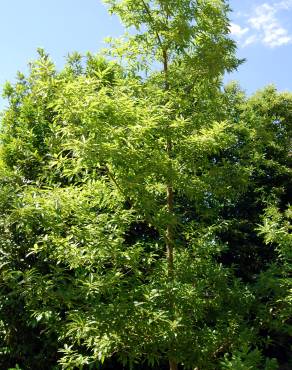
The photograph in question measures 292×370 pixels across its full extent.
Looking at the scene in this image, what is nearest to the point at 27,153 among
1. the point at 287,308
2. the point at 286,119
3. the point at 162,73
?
the point at 162,73

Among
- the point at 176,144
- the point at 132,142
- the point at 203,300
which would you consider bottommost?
the point at 203,300

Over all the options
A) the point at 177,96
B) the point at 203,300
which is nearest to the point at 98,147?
the point at 177,96

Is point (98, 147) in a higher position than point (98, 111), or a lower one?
lower

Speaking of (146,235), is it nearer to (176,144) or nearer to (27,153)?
(27,153)

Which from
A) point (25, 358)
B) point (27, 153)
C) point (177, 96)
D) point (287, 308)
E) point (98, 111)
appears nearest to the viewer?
point (98, 111)

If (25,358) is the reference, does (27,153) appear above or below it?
above

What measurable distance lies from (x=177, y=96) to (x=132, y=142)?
131cm

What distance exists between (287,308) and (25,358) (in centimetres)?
444

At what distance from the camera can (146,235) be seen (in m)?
8.27

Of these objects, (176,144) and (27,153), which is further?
(27,153)

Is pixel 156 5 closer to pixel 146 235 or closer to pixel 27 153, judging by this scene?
pixel 27 153

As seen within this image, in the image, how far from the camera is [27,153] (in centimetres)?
779

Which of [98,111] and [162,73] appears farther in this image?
[162,73]

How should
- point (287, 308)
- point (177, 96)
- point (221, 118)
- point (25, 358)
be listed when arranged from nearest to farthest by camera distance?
point (287, 308)
point (177, 96)
point (221, 118)
point (25, 358)
